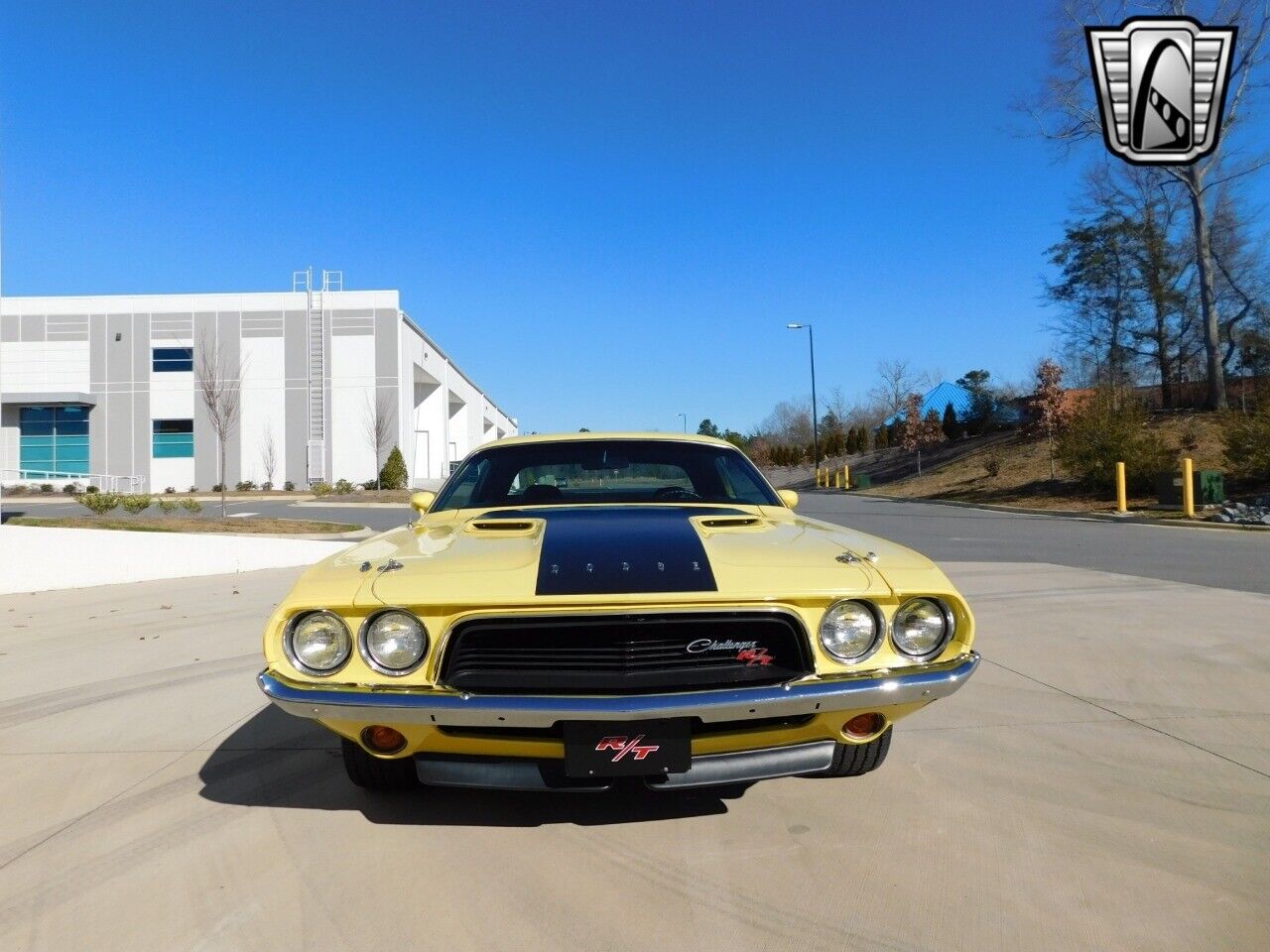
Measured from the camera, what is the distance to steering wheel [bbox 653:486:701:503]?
155 inches

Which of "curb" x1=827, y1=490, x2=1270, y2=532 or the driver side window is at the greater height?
the driver side window

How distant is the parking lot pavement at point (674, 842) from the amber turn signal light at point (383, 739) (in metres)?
0.36

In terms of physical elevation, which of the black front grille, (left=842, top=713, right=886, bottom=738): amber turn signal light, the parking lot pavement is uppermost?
the black front grille

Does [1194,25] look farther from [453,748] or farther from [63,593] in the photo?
[63,593]

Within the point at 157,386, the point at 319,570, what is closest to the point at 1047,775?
the point at 319,570

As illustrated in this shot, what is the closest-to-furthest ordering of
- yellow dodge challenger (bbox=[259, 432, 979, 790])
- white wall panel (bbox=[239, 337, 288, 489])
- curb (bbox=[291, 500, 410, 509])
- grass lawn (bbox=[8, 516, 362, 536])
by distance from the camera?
yellow dodge challenger (bbox=[259, 432, 979, 790]) < grass lawn (bbox=[8, 516, 362, 536]) < curb (bbox=[291, 500, 410, 509]) < white wall panel (bbox=[239, 337, 288, 489])

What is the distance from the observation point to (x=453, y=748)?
2480 mm

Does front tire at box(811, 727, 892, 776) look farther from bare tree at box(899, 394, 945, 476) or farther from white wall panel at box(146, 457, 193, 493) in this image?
white wall panel at box(146, 457, 193, 493)

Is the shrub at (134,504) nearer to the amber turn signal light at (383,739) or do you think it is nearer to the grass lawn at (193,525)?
the grass lawn at (193,525)

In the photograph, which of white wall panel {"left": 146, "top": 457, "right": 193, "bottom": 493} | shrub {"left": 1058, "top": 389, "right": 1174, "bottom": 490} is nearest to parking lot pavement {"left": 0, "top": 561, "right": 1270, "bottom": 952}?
shrub {"left": 1058, "top": 389, "right": 1174, "bottom": 490}

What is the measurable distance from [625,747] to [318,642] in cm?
100

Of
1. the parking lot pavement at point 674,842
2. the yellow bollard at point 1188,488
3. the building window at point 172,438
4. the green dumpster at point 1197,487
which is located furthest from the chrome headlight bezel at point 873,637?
the building window at point 172,438

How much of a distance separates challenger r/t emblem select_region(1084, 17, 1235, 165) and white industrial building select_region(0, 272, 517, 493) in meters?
34.2

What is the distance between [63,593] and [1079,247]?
3893cm
